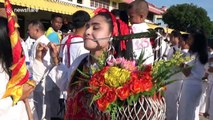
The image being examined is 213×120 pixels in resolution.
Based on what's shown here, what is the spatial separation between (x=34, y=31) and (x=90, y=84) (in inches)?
171

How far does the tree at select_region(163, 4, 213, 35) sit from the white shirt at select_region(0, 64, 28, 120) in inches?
1962

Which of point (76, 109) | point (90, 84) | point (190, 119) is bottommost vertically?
point (190, 119)

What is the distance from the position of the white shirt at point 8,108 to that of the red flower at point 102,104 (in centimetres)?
62

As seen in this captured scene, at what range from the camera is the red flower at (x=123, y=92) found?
7.49 ft

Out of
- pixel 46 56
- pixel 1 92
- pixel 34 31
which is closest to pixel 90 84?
pixel 1 92

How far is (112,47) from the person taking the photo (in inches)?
108

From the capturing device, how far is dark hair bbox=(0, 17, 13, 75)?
8.73 ft

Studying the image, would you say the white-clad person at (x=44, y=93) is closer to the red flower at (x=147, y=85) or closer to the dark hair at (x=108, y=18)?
the dark hair at (x=108, y=18)

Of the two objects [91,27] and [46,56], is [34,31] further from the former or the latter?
[91,27]

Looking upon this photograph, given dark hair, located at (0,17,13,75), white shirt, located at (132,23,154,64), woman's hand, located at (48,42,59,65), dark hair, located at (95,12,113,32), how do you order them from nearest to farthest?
dark hair, located at (0,17,13,75), dark hair, located at (95,12,113,32), woman's hand, located at (48,42,59,65), white shirt, located at (132,23,154,64)

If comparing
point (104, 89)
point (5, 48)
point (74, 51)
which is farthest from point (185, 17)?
point (104, 89)

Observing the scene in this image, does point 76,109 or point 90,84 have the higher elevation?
point 90,84

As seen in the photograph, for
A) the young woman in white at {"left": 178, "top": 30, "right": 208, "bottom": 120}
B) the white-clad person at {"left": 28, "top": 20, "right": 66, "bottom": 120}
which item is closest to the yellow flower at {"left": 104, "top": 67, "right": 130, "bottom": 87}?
the white-clad person at {"left": 28, "top": 20, "right": 66, "bottom": 120}

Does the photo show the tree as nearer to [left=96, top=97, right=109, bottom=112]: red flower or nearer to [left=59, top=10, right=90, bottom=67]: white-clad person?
[left=59, top=10, right=90, bottom=67]: white-clad person
